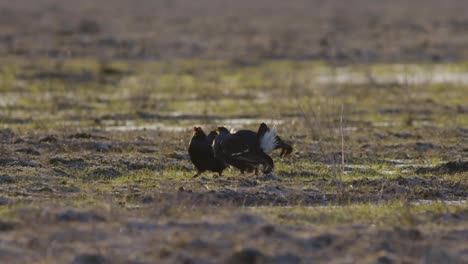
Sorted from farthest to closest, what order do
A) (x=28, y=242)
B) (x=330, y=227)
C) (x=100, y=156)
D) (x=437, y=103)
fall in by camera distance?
(x=437, y=103)
(x=100, y=156)
(x=330, y=227)
(x=28, y=242)

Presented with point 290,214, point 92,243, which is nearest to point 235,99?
point 290,214

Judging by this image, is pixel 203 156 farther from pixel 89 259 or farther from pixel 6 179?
pixel 89 259

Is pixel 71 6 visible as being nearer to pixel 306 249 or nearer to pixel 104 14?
pixel 104 14

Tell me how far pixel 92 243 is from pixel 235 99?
16552 mm

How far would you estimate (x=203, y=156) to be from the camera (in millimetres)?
14125

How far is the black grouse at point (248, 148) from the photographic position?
45.2 feet

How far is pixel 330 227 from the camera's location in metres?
10.3

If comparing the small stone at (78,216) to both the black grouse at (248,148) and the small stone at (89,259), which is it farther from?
the black grouse at (248,148)

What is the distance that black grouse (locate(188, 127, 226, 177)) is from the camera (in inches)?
556

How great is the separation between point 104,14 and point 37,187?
1970 inches

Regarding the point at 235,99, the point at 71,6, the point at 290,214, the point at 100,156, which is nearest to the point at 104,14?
the point at 71,6

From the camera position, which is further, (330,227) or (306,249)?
(330,227)

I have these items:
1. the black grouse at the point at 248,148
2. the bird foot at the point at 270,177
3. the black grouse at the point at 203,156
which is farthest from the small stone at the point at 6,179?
the bird foot at the point at 270,177

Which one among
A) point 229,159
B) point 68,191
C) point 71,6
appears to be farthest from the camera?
point 71,6
